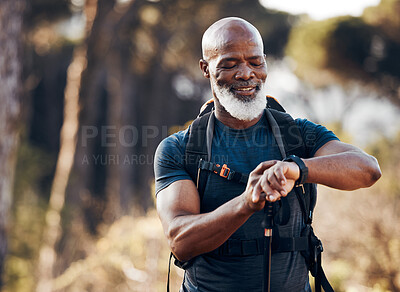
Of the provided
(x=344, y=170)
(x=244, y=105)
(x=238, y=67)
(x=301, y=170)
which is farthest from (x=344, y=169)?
(x=238, y=67)

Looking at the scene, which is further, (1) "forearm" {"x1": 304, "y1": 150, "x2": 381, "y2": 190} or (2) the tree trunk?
(2) the tree trunk

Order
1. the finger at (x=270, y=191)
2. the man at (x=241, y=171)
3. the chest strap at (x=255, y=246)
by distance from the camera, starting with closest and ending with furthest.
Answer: the finger at (x=270, y=191) < the man at (x=241, y=171) < the chest strap at (x=255, y=246)

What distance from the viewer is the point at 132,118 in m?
18.3

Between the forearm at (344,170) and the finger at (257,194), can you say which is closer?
the finger at (257,194)

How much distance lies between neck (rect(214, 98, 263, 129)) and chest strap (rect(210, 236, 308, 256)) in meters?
0.59

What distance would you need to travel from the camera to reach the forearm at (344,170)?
197cm

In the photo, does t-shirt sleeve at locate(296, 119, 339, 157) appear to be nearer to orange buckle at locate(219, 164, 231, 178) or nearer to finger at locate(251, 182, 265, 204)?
orange buckle at locate(219, 164, 231, 178)

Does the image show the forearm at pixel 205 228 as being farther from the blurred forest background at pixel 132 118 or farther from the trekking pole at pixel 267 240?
the blurred forest background at pixel 132 118

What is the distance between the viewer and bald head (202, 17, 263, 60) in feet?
7.63

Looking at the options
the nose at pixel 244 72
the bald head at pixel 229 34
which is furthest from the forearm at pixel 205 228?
the bald head at pixel 229 34

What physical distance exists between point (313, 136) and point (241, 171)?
39 centimetres

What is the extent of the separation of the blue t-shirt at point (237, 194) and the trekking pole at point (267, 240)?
119mm

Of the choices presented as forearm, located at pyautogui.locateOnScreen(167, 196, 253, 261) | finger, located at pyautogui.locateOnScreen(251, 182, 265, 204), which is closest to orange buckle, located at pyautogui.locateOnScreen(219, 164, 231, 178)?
forearm, located at pyautogui.locateOnScreen(167, 196, 253, 261)

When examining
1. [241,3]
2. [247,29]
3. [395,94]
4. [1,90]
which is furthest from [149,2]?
[247,29]
